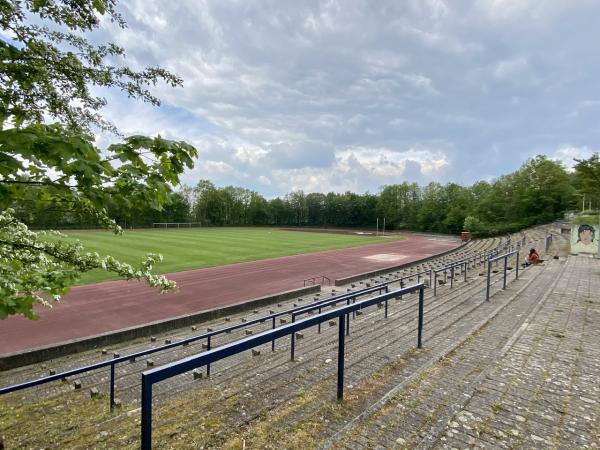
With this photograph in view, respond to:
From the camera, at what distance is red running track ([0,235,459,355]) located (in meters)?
12.4

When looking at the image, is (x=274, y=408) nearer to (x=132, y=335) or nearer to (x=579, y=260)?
(x=132, y=335)

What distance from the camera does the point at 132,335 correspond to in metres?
10.9

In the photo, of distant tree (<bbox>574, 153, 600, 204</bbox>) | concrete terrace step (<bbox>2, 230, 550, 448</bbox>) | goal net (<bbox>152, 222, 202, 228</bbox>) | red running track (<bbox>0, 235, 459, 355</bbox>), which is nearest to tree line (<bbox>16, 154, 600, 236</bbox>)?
goal net (<bbox>152, 222, 202, 228</bbox>)

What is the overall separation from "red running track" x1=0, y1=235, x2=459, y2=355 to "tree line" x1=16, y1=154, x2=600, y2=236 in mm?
29729

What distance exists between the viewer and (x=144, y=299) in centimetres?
1677

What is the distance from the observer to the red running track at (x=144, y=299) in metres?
12.4

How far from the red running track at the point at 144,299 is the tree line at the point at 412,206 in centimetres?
2973

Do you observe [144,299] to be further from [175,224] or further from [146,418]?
[175,224]

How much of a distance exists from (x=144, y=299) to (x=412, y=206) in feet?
300

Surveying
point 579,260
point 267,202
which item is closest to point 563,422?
point 579,260

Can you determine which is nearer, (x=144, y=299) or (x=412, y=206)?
(x=144, y=299)

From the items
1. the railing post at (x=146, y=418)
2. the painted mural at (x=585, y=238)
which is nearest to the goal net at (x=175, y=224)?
the painted mural at (x=585, y=238)

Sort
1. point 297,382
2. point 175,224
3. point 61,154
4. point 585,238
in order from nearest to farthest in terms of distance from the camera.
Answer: point 61,154, point 297,382, point 585,238, point 175,224

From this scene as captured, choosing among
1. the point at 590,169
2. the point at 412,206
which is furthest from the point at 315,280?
the point at 412,206
